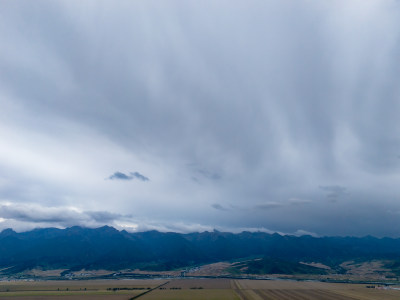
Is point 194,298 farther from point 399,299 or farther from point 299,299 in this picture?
point 399,299

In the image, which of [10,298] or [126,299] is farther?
[10,298]

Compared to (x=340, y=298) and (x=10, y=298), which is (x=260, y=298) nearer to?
(x=340, y=298)

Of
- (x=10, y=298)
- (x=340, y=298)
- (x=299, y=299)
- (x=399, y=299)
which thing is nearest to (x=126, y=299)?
(x=10, y=298)

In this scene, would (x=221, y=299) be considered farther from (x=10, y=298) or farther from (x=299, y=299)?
(x=10, y=298)

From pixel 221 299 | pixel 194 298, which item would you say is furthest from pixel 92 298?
pixel 221 299

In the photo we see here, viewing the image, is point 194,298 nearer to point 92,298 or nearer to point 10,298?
point 92,298

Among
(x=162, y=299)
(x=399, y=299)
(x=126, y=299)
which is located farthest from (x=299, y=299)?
(x=126, y=299)

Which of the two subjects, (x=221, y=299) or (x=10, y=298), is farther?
(x=10, y=298)
